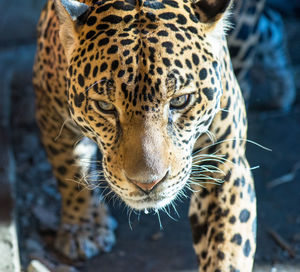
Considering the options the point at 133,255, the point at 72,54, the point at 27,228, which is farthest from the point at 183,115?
the point at 27,228

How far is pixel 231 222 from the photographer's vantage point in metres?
3.47

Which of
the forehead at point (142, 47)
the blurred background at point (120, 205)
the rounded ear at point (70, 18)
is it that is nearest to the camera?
the forehead at point (142, 47)

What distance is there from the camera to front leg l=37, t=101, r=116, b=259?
167 inches

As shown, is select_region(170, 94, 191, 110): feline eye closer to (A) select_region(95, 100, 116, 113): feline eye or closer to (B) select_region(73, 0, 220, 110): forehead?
(B) select_region(73, 0, 220, 110): forehead

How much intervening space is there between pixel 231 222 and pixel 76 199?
1.65 m

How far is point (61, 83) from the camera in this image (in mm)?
3748

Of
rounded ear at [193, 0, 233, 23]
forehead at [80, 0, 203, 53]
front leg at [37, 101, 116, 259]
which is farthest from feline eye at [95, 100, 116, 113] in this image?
front leg at [37, 101, 116, 259]

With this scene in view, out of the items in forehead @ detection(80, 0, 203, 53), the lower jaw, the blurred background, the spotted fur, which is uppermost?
forehead @ detection(80, 0, 203, 53)

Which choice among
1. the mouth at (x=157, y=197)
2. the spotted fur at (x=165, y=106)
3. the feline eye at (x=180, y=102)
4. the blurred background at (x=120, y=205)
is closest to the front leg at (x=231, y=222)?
the spotted fur at (x=165, y=106)

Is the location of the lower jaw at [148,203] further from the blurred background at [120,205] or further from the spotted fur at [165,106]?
the blurred background at [120,205]

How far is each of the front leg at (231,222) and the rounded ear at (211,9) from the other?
868 mm

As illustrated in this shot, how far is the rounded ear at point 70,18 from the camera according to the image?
3.07 m

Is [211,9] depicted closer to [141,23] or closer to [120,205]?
[141,23]

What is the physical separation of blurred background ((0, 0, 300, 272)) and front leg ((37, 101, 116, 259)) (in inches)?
4.4
